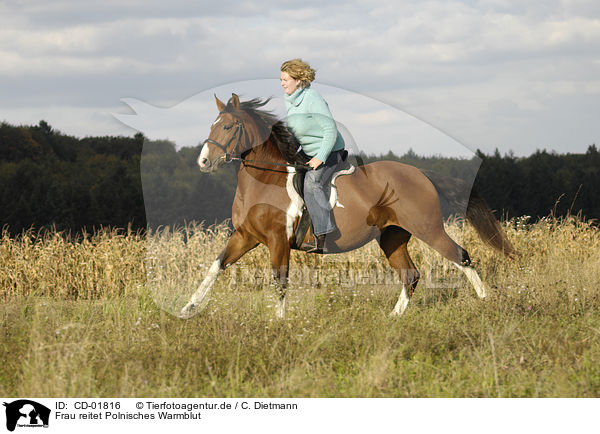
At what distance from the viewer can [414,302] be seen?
7922 mm

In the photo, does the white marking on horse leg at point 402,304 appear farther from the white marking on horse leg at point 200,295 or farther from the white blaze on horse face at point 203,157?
the white blaze on horse face at point 203,157

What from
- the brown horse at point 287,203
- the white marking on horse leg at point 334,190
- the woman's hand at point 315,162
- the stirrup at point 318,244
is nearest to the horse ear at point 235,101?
the brown horse at point 287,203

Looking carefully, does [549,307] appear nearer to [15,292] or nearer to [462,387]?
[462,387]

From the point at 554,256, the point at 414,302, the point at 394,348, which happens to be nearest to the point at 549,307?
the point at 414,302

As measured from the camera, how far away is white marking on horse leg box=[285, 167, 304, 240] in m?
6.79

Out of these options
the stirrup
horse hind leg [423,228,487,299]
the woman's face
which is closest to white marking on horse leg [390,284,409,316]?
horse hind leg [423,228,487,299]

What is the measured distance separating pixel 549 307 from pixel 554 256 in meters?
3.70

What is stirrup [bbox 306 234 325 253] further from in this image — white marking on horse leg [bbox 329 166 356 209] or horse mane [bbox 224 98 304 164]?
horse mane [bbox 224 98 304 164]

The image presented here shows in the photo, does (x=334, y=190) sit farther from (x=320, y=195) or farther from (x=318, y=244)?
(x=318, y=244)

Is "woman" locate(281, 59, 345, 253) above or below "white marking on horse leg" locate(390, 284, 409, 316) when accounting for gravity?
above

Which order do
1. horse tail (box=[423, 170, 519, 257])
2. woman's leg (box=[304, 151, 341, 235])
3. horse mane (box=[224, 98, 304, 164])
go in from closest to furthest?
horse mane (box=[224, 98, 304, 164]) → woman's leg (box=[304, 151, 341, 235]) → horse tail (box=[423, 170, 519, 257])

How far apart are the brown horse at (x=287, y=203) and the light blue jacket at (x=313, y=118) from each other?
12.8 inches
